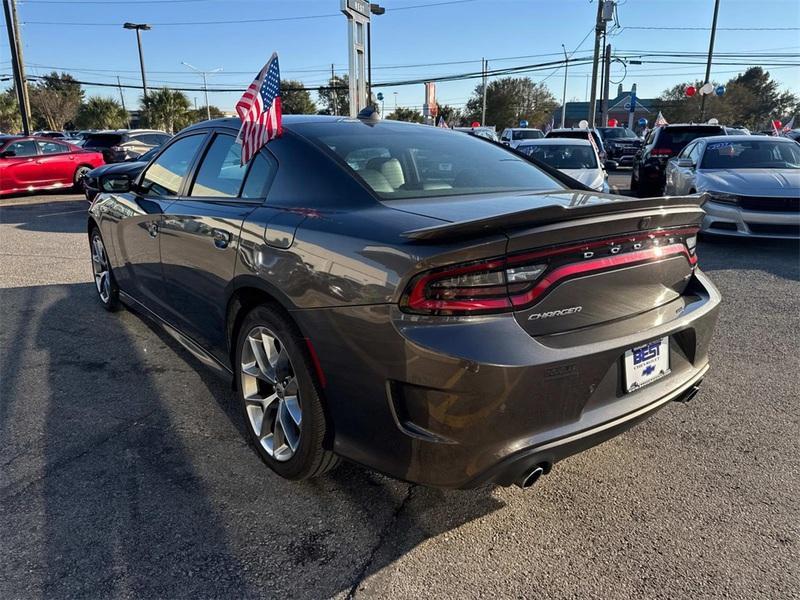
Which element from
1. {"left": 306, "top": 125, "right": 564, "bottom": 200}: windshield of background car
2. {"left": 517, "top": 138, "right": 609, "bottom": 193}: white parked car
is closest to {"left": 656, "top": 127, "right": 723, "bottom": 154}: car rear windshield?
{"left": 517, "top": 138, "right": 609, "bottom": 193}: white parked car

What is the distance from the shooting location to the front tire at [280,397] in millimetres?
2283

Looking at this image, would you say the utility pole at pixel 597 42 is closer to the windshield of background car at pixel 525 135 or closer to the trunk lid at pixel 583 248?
the windshield of background car at pixel 525 135

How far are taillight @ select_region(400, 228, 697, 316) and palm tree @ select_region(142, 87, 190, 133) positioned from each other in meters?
45.1

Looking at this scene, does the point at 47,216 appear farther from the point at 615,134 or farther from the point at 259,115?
the point at 615,134

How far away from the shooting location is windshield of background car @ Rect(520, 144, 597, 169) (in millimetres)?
9852

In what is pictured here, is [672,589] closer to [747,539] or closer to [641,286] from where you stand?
[747,539]

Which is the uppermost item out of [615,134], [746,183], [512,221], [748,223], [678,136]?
[615,134]

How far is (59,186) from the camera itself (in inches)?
581

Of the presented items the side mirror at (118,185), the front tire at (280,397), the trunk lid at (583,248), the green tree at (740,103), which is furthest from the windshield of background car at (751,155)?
the green tree at (740,103)

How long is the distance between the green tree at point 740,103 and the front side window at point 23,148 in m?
43.5

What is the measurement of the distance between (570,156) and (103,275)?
784 centimetres

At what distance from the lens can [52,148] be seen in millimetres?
14742

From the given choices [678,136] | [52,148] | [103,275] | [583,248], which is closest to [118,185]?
[103,275]

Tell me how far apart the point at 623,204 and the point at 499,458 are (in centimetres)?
106
